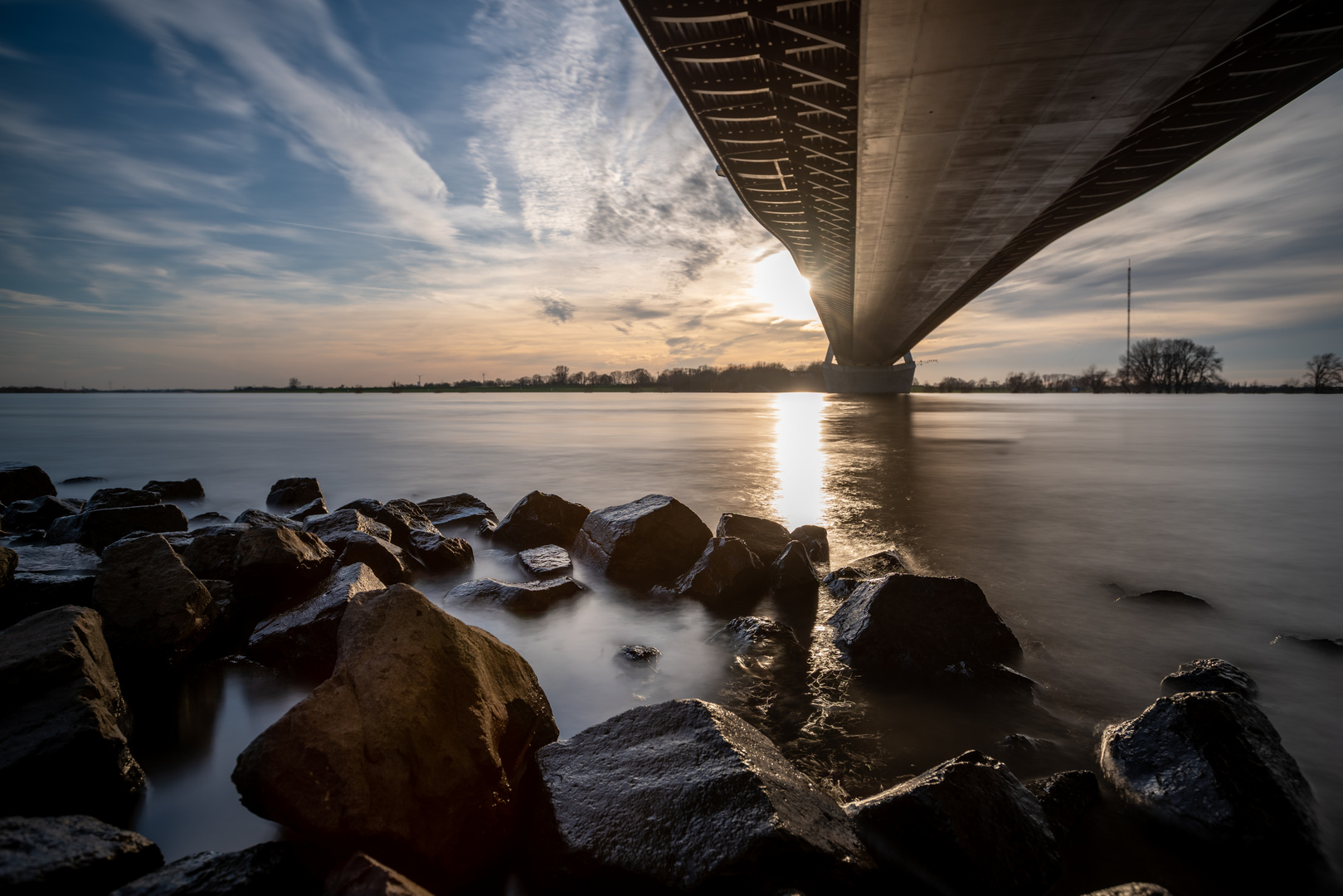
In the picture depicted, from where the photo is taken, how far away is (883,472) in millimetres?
13656

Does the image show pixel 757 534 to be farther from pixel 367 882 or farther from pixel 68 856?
pixel 68 856

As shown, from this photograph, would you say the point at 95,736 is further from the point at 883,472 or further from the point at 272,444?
the point at 272,444

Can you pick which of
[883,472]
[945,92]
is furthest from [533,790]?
[945,92]

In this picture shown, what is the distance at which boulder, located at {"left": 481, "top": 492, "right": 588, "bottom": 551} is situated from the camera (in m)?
7.12

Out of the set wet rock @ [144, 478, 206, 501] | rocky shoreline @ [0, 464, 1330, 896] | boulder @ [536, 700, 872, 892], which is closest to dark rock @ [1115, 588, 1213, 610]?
rocky shoreline @ [0, 464, 1330, 896]

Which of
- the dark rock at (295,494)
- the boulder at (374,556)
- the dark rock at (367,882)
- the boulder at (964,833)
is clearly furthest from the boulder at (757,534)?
the dark rock at (295,494)

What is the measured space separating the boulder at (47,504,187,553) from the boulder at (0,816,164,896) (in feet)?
16.8

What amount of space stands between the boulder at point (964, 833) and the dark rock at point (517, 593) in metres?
3.44

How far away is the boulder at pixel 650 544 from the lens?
19.1 ft

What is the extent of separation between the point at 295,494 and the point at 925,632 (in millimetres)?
10096

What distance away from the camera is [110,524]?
5898 mm

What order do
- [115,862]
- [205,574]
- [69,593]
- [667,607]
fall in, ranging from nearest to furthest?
[115,862]
[69,593]
[205,574]
[667,607]

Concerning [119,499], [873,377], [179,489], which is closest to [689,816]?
[119,499]

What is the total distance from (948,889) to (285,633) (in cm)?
408
